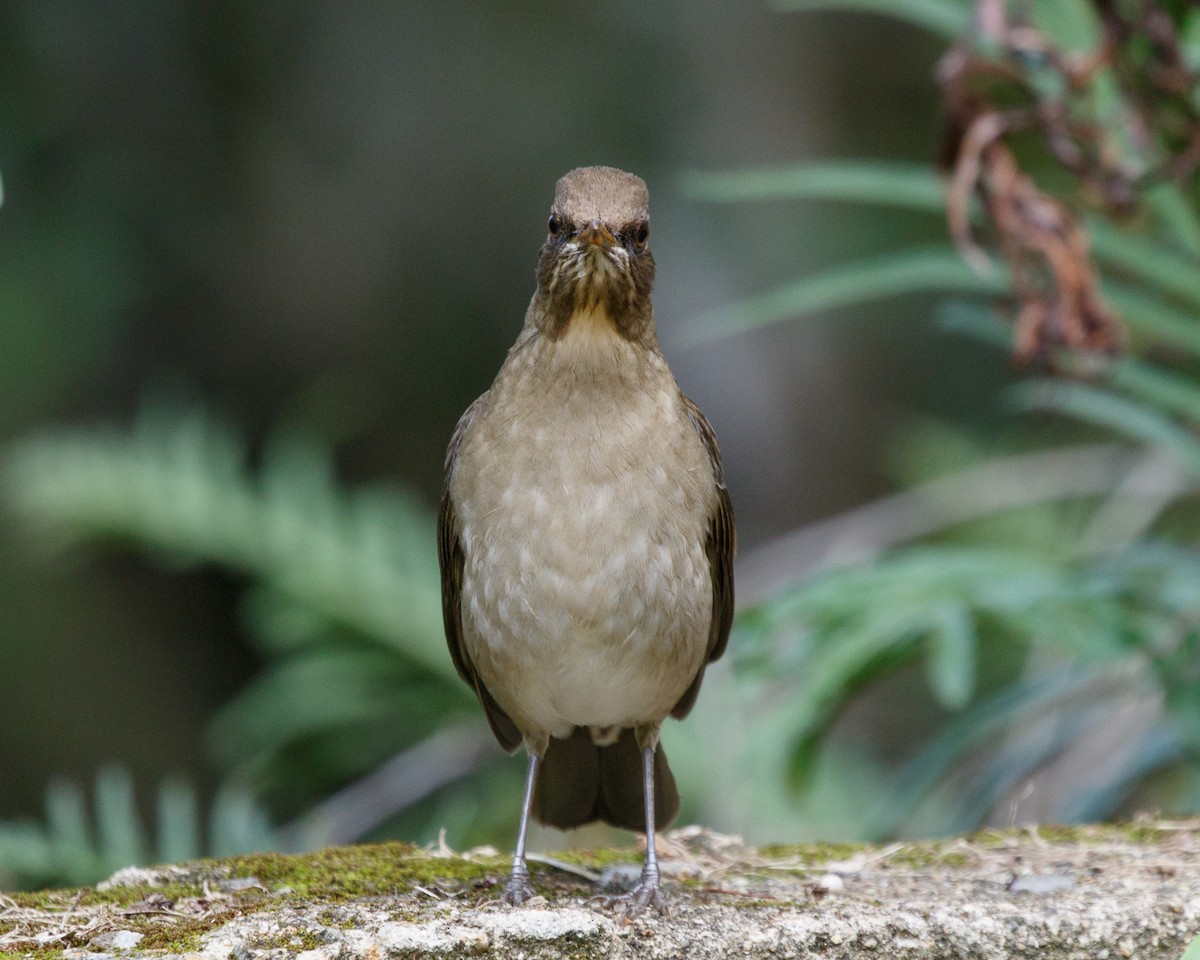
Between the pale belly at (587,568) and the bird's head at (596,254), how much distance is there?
26cm

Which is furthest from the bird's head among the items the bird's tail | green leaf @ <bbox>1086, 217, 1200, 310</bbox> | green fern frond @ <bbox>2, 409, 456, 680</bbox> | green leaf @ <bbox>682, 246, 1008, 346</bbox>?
green fern frond @ <bbox>2, 409, 456, 680</bbox>

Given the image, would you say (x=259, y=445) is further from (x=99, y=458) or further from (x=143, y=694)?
(x=99, y=458)

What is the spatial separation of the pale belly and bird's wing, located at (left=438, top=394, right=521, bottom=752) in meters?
0.09

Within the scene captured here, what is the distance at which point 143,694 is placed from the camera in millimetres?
7918

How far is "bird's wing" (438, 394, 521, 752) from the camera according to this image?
363 cm

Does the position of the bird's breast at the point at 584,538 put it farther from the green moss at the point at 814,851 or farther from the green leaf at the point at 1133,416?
the green leaf at the point at 1133,416

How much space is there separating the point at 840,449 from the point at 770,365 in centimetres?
59

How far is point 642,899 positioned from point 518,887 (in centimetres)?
26

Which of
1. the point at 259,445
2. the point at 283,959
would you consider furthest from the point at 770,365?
the point at 283,959

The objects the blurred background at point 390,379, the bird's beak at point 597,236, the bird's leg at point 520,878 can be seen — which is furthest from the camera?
the blurred background at point 390,379

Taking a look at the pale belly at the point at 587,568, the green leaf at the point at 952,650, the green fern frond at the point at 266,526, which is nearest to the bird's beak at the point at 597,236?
the pale belly at the point at 587,568

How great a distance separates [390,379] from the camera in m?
8.00

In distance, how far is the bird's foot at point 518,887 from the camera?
3074 millimetres

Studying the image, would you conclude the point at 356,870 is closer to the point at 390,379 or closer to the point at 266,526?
the point at 266,526
